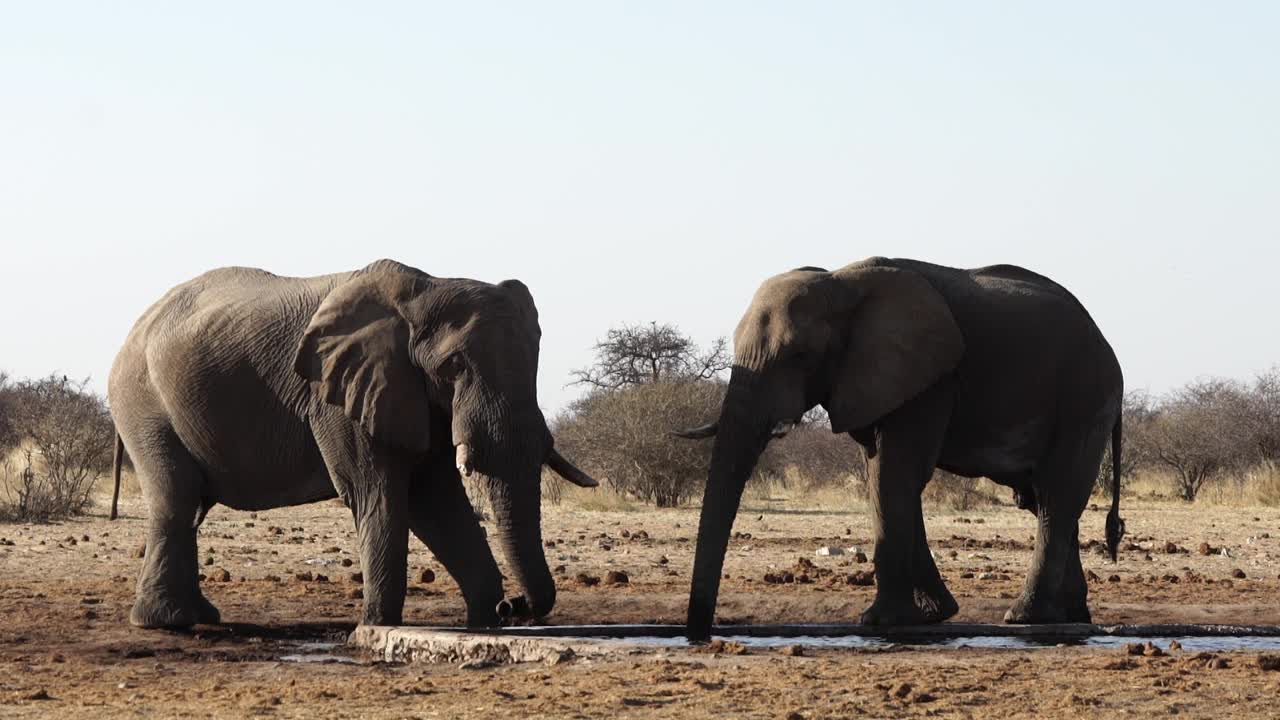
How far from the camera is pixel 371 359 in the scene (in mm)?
13055

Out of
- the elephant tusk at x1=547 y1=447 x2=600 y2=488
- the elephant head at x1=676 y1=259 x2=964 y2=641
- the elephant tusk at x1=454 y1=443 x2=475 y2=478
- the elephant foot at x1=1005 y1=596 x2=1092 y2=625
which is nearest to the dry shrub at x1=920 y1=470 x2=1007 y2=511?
the elephant foot at x1=1005 y1=596 x2=1092 y2=625

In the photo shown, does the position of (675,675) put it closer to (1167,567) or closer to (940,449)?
(940,449)

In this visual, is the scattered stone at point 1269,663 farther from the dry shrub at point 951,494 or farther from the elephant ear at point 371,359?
the dry shrub at point 951,494

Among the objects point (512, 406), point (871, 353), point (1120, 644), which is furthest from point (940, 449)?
point (512, 406)

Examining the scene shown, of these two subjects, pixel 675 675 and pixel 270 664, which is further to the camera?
pixel 270 664

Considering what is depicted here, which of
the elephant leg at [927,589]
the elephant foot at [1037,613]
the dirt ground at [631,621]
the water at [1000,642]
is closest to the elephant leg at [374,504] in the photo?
the dirt ground at [631,621]

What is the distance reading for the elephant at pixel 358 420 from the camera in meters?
12.8

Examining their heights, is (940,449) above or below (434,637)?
above

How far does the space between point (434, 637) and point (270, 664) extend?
1.09 m

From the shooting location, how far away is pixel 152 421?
46.8 ft

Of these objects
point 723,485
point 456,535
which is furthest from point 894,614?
point 456,535

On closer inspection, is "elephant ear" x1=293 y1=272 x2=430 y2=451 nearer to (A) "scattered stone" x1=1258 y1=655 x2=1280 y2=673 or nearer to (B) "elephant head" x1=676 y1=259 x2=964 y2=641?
(B) "elephant head" x1=676 y1=259 x2=964 y2=641

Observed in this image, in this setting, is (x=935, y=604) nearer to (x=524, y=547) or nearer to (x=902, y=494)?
(x=902, y=494)

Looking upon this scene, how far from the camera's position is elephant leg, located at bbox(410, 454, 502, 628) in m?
13.4
